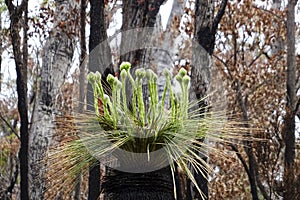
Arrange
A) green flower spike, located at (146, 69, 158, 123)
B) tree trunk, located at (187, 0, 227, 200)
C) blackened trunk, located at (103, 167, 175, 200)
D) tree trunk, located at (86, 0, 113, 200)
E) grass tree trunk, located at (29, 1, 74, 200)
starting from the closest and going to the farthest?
1. green flower spike, located at (146, 69, 158, 123)
2. blackened trunk, located at (103, 167, 175, 200)
3. tree trunk, located at (86, 0, 113, 200)
4. tree trunk, located at (187, 0, 227, 200)
5. grass tree trunk, located at (29, 1, 74, 200)

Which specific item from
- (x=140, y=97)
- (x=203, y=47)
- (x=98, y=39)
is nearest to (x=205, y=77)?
(x=203, y=47)

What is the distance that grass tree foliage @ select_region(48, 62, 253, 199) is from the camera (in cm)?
281

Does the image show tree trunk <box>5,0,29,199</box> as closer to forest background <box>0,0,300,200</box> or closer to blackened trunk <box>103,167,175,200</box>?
forest background <box>0,0,300,200</box>

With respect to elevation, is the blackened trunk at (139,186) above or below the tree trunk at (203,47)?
below

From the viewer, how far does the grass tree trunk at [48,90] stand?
241 inches

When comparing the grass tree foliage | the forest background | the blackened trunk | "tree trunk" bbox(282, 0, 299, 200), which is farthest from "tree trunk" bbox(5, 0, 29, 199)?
"tree trunk" bbox(282, 0, 299, 200)

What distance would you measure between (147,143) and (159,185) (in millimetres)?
252

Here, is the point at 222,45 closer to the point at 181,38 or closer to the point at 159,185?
the point at 181,38

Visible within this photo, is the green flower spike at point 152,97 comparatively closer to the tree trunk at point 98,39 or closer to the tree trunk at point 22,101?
the tree trunk at point 98,39

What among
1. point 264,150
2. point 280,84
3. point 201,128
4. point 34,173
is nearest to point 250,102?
point 280,84

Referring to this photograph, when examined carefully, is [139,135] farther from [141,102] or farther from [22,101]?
[22,101]

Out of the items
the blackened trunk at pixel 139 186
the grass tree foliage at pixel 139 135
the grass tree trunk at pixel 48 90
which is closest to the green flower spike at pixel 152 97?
the grass tree foliage at pixel 139 135

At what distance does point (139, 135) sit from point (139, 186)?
0.92 ft

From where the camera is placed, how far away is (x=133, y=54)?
4.88 m
